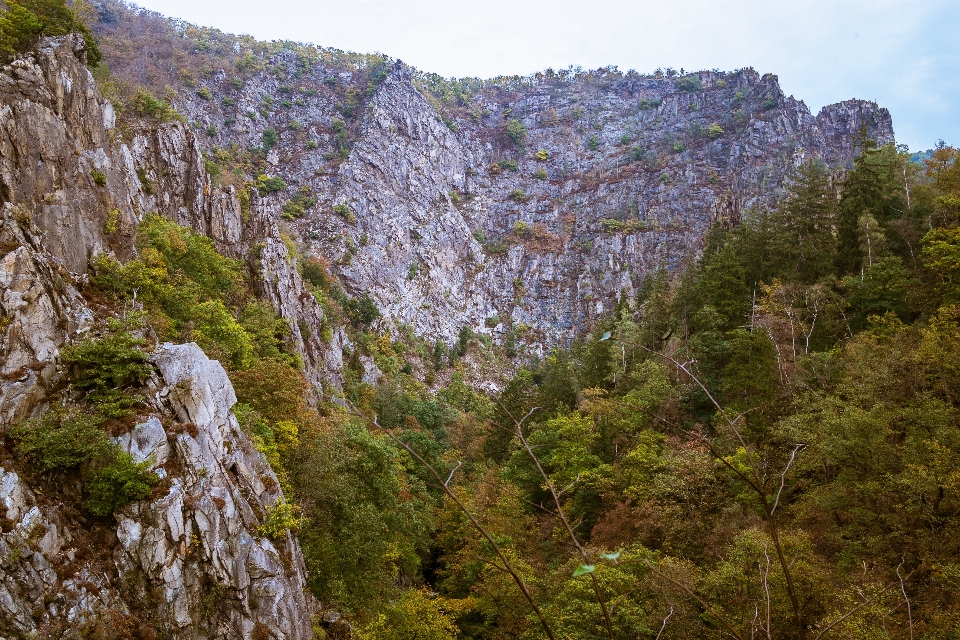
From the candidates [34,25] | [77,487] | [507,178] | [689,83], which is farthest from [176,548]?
[689,83]

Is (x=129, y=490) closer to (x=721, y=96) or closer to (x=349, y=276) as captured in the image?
(x=349, y=276)

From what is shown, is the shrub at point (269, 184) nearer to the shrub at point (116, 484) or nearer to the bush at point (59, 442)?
the bush at point (59, 442)

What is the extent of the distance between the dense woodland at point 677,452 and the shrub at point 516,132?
188 ft

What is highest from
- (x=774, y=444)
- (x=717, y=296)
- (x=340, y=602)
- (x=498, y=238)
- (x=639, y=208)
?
(x=639, y=208)

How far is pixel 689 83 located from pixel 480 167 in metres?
36.4

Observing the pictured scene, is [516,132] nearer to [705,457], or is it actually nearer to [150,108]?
[150,108]

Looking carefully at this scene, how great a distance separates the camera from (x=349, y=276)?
56.4 m

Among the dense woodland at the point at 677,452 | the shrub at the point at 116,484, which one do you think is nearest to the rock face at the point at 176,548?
the shrub at the point at 116,484

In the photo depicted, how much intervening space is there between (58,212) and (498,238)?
6143 cm

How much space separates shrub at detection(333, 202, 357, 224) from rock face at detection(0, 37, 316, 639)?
41.3m

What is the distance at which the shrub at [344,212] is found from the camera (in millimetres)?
59125

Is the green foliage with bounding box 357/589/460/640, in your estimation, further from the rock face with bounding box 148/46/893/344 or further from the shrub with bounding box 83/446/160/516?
the rock face with bounding box 148/46/893/344

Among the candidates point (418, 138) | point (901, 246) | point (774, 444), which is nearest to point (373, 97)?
point (418, 138)

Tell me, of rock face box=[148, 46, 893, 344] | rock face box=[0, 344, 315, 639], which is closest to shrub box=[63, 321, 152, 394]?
rock face box=[0, 344, 315, 639]
